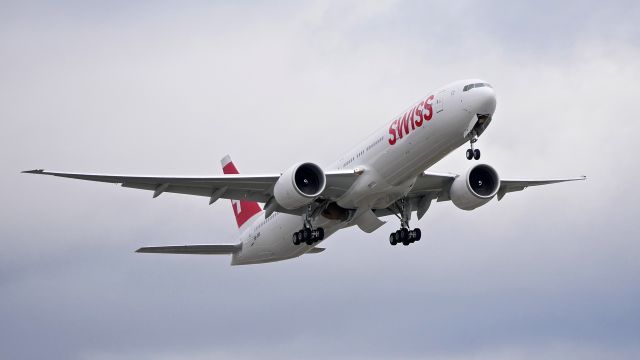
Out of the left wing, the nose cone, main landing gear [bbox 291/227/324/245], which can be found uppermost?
the nose cone

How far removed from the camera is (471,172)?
1950 inches

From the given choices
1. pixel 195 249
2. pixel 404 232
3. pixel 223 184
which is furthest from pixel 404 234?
pixel 195 249

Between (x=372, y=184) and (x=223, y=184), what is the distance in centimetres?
616

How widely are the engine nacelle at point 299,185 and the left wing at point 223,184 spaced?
2.21 ft

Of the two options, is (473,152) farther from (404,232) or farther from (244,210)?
(244,210)

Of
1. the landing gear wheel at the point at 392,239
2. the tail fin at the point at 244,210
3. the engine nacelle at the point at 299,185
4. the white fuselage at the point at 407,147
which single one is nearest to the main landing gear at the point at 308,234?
the white fuselage at the point at 407,147

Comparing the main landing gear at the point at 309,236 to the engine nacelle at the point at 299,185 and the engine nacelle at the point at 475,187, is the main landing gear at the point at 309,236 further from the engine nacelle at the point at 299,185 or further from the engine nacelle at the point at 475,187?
the engine nacelle at the point at 475,187

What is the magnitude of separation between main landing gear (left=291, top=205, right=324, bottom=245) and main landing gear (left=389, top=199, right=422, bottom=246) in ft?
11.9

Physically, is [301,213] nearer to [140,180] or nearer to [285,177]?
[285,177]

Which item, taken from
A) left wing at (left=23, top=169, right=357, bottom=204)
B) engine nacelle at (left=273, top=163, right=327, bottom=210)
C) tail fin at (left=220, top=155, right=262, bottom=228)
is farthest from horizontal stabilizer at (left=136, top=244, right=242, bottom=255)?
engine nacelle at (left=273, top=163, right=327, bottom=210)

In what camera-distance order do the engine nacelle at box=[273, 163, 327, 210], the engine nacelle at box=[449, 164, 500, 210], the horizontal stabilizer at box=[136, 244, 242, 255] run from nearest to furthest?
the engine nacelle at box=[273, 163, 327, 210] < the engine nacelle at box=[449, 164, 500, 210] < the horizontal stabilizer at box=[136, 244, 242, 255]

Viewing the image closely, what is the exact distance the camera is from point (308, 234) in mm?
48656

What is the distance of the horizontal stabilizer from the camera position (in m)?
51.0

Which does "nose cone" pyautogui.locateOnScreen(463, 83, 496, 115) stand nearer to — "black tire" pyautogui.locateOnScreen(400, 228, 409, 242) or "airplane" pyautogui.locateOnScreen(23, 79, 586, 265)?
"airplane" pyautogui.locateOnScreen(23, 79, 586, 265)
